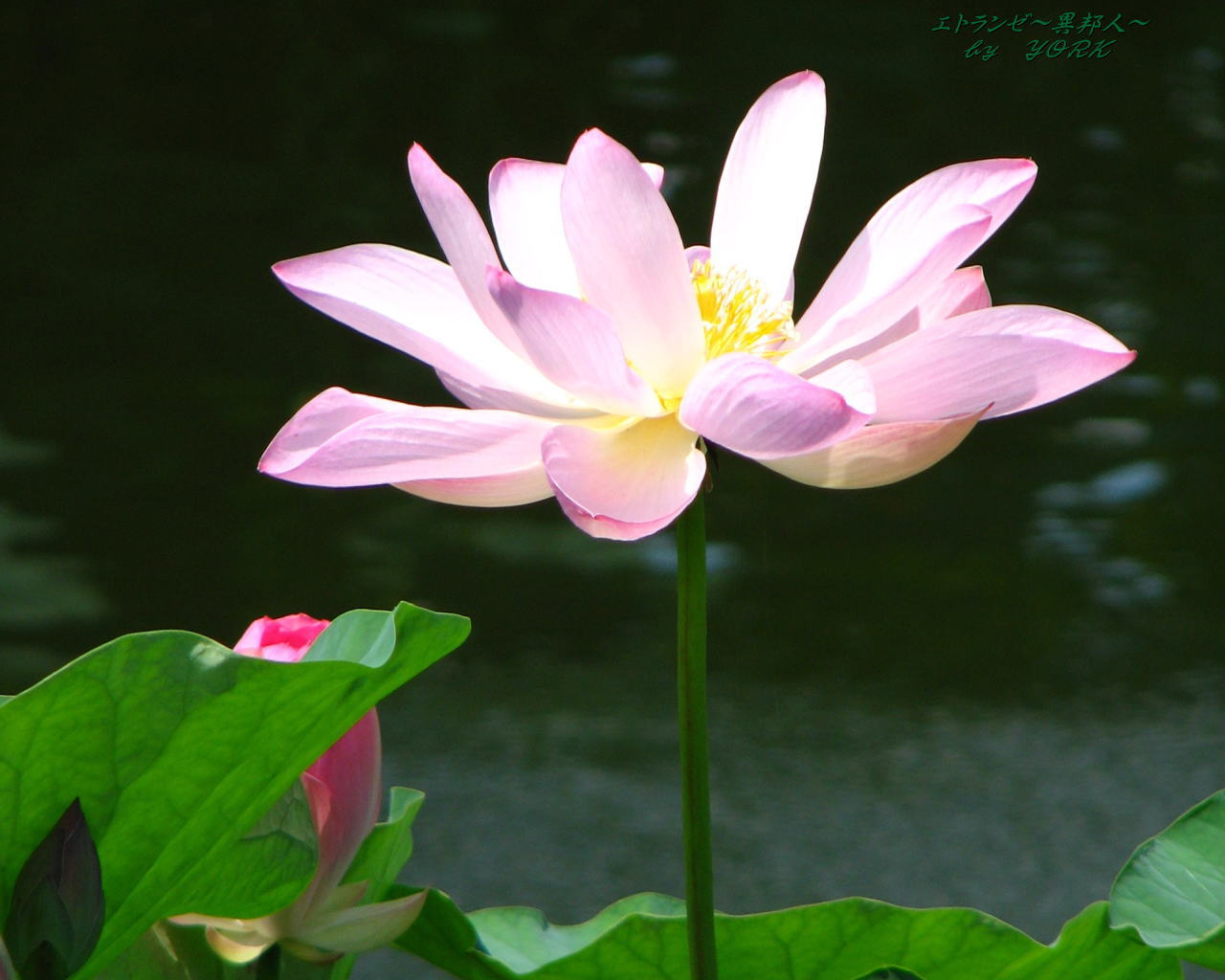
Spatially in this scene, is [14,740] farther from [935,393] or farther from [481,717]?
[481,717]

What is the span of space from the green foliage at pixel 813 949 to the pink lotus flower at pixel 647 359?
0.10 meters

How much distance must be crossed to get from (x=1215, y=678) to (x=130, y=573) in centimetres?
85

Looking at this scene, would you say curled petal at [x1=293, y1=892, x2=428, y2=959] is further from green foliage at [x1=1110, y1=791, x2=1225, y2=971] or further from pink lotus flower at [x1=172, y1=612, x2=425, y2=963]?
green foliage at [x1=1110, y1=791, x2=1225, y2=971]

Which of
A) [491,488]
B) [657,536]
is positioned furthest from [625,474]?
[657,536]

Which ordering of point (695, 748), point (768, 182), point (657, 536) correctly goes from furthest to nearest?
point (657, 536)
point (768, 182)
point (695, 748)

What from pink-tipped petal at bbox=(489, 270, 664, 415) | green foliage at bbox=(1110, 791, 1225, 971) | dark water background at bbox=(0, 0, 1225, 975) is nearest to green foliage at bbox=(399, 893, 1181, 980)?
green foliage at bbox=(1110, 791, 1225, 971)

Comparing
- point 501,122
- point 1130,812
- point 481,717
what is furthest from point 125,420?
point 1130,812

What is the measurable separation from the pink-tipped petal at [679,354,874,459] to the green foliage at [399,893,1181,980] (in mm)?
113

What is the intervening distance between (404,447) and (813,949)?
15cm

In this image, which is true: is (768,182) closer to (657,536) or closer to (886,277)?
(886,277)

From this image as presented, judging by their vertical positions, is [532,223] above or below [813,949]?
above

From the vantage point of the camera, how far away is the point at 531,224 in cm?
36

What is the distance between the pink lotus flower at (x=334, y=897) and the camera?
28cm

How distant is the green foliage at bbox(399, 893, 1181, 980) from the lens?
312 mm
